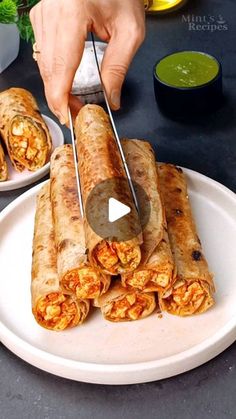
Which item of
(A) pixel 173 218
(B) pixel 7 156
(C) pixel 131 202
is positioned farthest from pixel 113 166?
(B) pixel 7 156

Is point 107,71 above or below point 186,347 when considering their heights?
above

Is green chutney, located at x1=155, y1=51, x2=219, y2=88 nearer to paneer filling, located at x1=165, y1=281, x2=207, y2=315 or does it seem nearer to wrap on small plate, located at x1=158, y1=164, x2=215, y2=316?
wrap on small plate, located at x1=158, y1=164, x2=215, y2=316

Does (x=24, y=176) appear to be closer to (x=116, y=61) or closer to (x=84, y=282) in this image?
(x=116, y=61)

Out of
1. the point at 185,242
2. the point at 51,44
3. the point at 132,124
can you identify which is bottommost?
the point at 132,124

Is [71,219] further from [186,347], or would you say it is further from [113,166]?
[186,347]

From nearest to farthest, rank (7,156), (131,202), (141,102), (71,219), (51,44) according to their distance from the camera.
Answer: (131,202) → (71,219) → (51,44) → (7,156) → (141,102)

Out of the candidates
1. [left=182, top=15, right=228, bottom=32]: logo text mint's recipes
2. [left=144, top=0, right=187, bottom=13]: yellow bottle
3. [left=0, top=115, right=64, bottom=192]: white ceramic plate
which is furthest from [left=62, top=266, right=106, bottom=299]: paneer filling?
[left=144, top=0, right=187, bottom=13]: yellow bottle

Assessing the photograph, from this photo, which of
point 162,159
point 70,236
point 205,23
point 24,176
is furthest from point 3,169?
point 205,23
